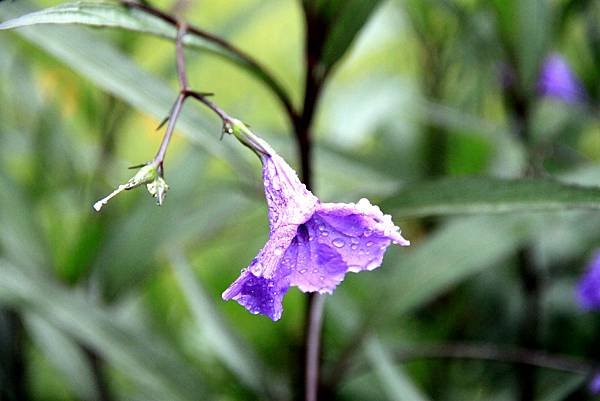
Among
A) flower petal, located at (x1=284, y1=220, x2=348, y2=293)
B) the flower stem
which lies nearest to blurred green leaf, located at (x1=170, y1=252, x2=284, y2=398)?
the flower stem

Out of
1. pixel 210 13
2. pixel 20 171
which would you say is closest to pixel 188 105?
pixel 20 171

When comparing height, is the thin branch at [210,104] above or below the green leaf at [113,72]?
below

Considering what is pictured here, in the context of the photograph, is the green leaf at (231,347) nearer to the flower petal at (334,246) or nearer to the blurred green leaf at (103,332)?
the blurred green leaf at (103,332)

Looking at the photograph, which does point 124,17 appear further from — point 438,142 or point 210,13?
point 210,13

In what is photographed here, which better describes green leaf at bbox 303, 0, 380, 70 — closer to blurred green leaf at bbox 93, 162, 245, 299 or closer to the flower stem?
the flower stem

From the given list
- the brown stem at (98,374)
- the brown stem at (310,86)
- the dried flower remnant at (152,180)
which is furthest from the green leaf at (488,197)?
the brown stem at (98,374)
